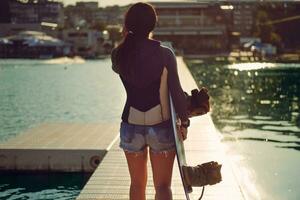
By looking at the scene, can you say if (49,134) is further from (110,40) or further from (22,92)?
(110,40)

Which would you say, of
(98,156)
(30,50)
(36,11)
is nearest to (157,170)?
(98,156)

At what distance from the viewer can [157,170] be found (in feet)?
11.2

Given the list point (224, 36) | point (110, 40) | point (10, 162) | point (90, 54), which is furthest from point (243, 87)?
point (110, 40)

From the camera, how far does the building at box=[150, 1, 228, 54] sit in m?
94.1

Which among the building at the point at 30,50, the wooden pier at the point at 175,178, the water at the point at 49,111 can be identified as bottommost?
the building at the point at 30,50

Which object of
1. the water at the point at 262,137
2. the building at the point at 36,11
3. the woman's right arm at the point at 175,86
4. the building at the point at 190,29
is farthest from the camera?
the building at the point at 36,11

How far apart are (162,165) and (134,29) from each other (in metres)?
0.88

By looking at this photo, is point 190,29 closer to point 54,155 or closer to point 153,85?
point 54,155

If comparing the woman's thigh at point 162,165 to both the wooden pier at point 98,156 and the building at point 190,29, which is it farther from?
the building at point 190,29

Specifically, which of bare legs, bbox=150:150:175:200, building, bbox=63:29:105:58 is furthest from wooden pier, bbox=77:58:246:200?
building, bbox=63:29:105:58

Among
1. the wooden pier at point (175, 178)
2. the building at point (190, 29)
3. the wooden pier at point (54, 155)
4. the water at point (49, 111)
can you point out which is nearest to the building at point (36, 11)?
the building at point (190, 29)

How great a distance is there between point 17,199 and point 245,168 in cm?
395

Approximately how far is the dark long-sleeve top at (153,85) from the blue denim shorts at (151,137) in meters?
0.04

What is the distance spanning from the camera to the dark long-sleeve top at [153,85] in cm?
334
